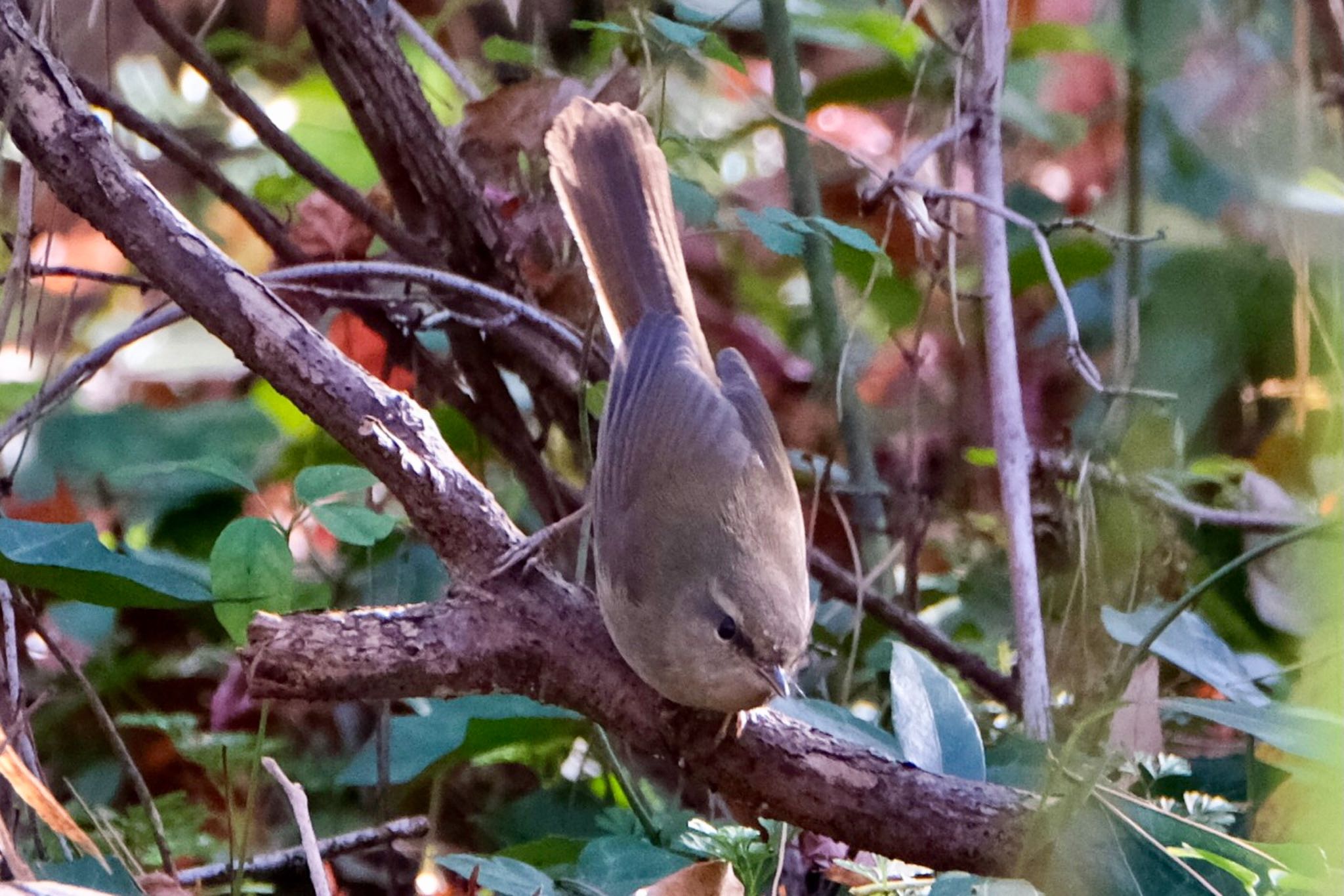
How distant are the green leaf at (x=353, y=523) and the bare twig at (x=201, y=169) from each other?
32.3 inches

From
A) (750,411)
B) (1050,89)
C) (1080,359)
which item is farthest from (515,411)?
(1050,89)

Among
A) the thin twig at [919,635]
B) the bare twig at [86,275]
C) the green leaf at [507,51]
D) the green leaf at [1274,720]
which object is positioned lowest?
the thin twig at [919,635]

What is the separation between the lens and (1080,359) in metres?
2.28

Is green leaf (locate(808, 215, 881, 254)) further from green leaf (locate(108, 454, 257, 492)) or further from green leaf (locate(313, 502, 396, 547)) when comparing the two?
green leaf (locate(108, 454, 257, 492))

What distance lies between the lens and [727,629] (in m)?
1.94

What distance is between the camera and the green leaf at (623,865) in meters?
1.80

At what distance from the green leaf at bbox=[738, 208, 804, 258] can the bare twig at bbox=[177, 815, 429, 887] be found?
1.02 m

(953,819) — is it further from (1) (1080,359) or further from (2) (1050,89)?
(2) (1050,89)

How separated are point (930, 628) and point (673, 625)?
924 mm

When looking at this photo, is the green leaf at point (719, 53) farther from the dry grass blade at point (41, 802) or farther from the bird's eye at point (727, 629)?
the dry grass blade at point (41, 802)

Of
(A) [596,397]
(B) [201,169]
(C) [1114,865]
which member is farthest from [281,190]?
(C) [1114,865]

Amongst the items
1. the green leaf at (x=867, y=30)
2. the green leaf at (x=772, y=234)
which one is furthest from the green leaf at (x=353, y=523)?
the green leaf at (x=867, y=30)

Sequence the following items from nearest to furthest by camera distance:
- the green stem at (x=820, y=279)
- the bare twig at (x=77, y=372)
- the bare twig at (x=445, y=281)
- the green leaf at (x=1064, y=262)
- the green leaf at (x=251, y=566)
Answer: the green leaf at (x=251, y=566) < the bare twig at (x=77, y=372) < the bare twig at (x=445, y=281) < the green stem at (x=820, y=279) < the green leaf at (x=1064, y=262)

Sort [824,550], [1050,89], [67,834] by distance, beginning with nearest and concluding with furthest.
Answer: [67,834] → [824,550] → [1050,89]
